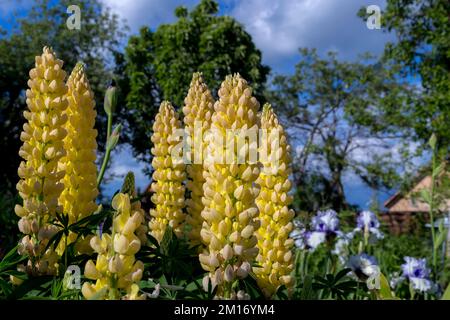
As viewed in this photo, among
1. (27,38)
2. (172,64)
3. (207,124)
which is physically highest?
(27,38)

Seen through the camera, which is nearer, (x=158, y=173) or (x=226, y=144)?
(x=226, y=144)

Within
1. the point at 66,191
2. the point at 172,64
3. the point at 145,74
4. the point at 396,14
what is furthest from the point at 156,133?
the point at 145,74

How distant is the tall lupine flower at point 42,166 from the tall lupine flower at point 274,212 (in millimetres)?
505

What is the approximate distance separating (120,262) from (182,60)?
15.9m

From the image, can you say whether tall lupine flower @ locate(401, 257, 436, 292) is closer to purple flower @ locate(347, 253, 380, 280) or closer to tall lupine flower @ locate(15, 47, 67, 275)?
purple flower @ locate(347, 253, 380, 280)

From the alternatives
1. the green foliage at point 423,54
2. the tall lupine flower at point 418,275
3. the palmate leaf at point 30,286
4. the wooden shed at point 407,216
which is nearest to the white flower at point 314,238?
the tall lupine flower at point 418,275

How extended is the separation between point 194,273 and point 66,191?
39 centimetres

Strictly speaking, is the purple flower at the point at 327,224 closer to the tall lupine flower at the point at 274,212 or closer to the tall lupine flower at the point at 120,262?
the tall lupine flower at the point at 274,212

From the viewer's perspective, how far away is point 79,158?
4.80 ft

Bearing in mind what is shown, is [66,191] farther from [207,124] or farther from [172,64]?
[172,64]

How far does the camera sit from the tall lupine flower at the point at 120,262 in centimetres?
86

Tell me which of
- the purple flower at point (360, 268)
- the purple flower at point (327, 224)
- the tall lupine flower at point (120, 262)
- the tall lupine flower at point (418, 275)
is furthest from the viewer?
the tall lupine flower at point (418, 275)

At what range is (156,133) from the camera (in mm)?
1721
